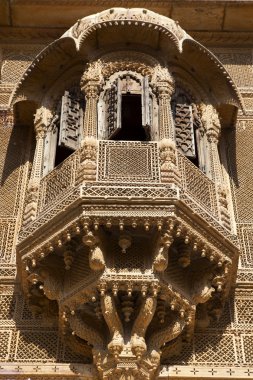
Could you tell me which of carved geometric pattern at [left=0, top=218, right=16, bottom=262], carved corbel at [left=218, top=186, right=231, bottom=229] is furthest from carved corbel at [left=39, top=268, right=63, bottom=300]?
carved corbel at [left=218, top=186, right=231, bottom=229]

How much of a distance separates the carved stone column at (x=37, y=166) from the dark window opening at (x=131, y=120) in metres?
0.86

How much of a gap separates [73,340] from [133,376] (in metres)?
0.85

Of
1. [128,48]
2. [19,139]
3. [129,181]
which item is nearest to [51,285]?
[129,181]

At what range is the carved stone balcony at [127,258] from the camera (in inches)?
289

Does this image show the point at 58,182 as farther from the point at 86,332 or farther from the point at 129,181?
the point at 86,332

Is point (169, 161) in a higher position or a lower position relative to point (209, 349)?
higher

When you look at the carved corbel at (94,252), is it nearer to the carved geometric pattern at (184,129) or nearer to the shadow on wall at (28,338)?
the shadow on wall at (28,338)

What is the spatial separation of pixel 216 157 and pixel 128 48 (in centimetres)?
160

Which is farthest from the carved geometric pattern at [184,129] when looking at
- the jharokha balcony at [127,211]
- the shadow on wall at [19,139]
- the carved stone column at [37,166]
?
the shadow on wall at [19,139]

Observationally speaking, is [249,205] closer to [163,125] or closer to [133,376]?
[163,125]

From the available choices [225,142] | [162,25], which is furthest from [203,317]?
[162,25]

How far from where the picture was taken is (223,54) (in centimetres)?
1093

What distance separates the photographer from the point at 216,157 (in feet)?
28.9

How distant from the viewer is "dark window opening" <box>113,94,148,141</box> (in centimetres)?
940
